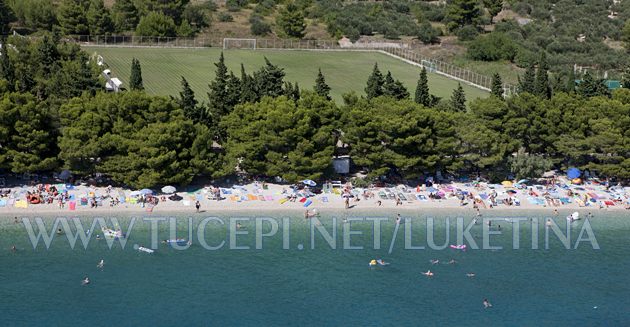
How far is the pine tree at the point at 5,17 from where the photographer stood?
4946 inches

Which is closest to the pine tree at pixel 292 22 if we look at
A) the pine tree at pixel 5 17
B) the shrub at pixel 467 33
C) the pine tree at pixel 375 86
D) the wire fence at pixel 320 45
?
the wire fence at pixel 320 45

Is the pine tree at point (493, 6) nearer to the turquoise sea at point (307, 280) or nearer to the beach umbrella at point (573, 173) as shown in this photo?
the beach umbrella at point (573, 173)

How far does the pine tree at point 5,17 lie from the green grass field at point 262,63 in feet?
47.3

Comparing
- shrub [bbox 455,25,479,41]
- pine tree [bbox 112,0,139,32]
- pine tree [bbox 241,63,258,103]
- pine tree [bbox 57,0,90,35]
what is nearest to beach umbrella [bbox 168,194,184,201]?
pine tree [bbox 241,63,258,103]

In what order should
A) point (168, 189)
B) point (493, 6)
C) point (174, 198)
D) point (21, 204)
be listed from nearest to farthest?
point (21, 204), point (168, 189), point (174, 198), point (493, 6)

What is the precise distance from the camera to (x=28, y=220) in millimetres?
68062

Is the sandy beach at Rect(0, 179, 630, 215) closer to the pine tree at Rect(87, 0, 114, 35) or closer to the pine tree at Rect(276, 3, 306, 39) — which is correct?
the pine tree at Rect(87, 0, 114, 35)

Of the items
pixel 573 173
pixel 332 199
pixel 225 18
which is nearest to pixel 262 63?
pixel 225 18

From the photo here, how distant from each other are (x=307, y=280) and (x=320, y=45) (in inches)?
3299

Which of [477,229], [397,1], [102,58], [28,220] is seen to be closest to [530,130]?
[477,229]

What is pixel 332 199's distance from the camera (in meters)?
74.1

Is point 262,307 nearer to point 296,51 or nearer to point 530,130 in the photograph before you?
point 530,130

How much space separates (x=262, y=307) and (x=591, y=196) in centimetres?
3532

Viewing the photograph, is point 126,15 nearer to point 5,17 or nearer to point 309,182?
point 5,17
